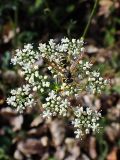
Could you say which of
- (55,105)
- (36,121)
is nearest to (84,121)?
(55,105)

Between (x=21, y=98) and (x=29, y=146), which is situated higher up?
(x=29, y=146)

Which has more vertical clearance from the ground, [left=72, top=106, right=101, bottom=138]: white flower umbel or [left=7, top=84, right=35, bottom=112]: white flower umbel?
[left=7, top=84, right=35, bottom=112]: white flower umbel

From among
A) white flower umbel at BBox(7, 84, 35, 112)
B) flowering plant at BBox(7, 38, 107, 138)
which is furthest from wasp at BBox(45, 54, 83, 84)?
white flower umbel at BBox(7, 84, 35, 112)

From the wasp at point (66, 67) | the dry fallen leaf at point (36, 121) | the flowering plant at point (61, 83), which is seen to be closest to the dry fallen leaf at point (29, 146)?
the dry fallen leaf at point (36, 121)

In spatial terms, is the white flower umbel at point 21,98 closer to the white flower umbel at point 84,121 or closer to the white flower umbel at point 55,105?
the white flower umbel at point 55,105

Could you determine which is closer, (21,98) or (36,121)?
(21,98)

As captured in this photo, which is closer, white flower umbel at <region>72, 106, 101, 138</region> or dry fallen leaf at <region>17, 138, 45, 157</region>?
white flower umbel at <region>72, 106, 101, 138</region>

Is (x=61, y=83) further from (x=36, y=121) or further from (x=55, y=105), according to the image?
(x=36, y=121)

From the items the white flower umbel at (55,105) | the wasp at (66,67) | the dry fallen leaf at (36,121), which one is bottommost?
the white flower umbel at (55,105)

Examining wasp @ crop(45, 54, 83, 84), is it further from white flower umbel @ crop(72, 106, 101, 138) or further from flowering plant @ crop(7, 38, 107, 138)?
white flower umbel @ crop(72, 106, 101, 138)

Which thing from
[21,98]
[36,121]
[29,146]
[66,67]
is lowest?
[21,98]
